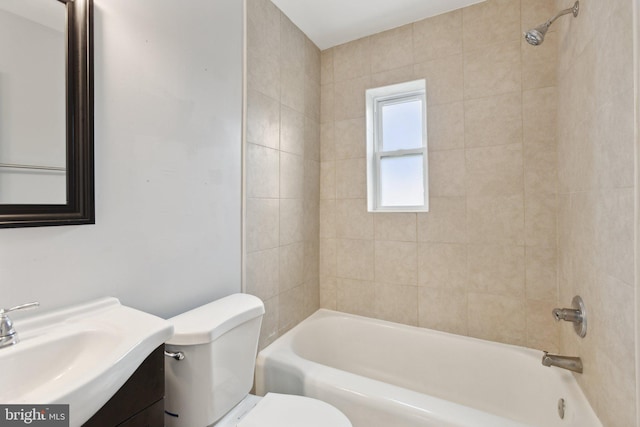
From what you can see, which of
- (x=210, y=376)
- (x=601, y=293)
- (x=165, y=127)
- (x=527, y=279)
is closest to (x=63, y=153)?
(x=165, y=127)

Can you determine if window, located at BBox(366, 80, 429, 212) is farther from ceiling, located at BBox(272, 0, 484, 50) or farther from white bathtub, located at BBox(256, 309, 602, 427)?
white bathtub, located at BBox(256, 309, 602, 427)

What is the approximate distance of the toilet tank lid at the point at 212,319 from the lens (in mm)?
996

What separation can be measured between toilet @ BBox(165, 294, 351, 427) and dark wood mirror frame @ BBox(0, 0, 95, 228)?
0.51m

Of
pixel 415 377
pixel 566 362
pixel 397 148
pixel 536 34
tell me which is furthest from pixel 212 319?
pixel 536 34

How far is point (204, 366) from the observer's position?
104 centimetres

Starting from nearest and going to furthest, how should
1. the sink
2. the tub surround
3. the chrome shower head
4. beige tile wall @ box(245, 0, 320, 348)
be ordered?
the sink → the tub surround → the chrome shower head → beige tile wall @ box(245, 0, 320, 348)

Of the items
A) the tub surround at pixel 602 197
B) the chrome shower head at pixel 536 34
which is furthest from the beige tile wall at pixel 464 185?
the chrome shower head at pixel 536 34

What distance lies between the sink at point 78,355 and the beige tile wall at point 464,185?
1.59 metres

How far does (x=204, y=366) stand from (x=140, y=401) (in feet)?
0.85

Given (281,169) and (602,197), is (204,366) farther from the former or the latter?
(602,197)

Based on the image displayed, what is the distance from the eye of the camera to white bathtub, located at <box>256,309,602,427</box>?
1187mm

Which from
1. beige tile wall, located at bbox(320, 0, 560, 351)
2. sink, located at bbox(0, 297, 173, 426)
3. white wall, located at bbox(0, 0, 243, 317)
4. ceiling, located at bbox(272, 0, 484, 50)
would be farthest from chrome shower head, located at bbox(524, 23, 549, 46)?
sink, located at bbox(0, 297, 173, 426)

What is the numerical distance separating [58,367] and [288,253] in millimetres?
1280

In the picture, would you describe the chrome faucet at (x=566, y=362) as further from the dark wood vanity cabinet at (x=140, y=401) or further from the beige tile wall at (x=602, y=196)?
the dark wood vanity cabinet at (x=140, y=401)
